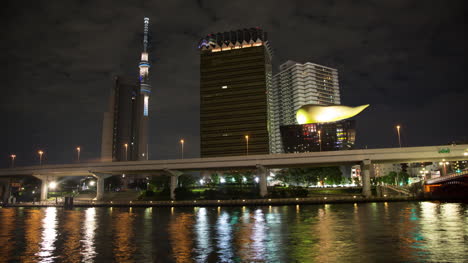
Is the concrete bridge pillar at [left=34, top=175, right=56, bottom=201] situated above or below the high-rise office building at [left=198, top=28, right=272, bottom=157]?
below

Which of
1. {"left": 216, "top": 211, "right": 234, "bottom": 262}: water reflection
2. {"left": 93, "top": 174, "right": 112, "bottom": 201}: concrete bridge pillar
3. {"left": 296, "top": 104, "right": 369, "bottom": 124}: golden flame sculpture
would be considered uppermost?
{"left": 296, "top": 104, "right": 369, "bottom": 124}: golden flame sculpture

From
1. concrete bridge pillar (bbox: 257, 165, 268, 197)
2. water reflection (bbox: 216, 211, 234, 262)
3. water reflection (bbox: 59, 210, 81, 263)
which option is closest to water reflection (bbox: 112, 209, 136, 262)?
water reflection (bbox: 59, 210, 81, 263)

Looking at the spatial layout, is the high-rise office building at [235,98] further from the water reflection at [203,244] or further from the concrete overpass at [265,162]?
the water reflection at [203,244]

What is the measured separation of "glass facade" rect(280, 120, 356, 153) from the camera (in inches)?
6658

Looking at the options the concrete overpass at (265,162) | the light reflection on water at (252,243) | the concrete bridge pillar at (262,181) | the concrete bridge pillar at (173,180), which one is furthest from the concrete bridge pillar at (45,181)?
the light reflection on water at (252,243)

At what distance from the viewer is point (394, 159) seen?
68.6 m

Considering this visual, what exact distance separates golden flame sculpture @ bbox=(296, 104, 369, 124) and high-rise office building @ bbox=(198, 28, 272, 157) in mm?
56260

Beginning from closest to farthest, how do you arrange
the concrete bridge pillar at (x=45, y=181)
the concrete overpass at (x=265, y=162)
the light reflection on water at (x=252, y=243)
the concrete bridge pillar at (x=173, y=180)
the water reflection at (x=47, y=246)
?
the light reflection on water at (x=252, y=243)
the water reflection at (x=47, y=246)
the concrete overpass at (x=265, y=162)
the concrete bridge pillar at (x=173, y=180)
the concrete bridge pillar at (x=45, y=181)

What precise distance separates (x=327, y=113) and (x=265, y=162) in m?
45.3

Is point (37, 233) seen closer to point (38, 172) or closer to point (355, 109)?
point (38, 172)

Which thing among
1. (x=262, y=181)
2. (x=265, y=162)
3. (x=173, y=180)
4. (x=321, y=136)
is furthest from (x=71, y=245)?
(x=321, y=136)

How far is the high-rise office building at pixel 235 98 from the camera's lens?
175 meters

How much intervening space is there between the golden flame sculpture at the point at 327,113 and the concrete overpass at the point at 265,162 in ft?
125

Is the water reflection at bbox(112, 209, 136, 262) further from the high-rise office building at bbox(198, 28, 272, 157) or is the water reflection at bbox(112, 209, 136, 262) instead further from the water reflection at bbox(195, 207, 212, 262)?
the high-rise office building at bbox(198, 28, 272, 157)
